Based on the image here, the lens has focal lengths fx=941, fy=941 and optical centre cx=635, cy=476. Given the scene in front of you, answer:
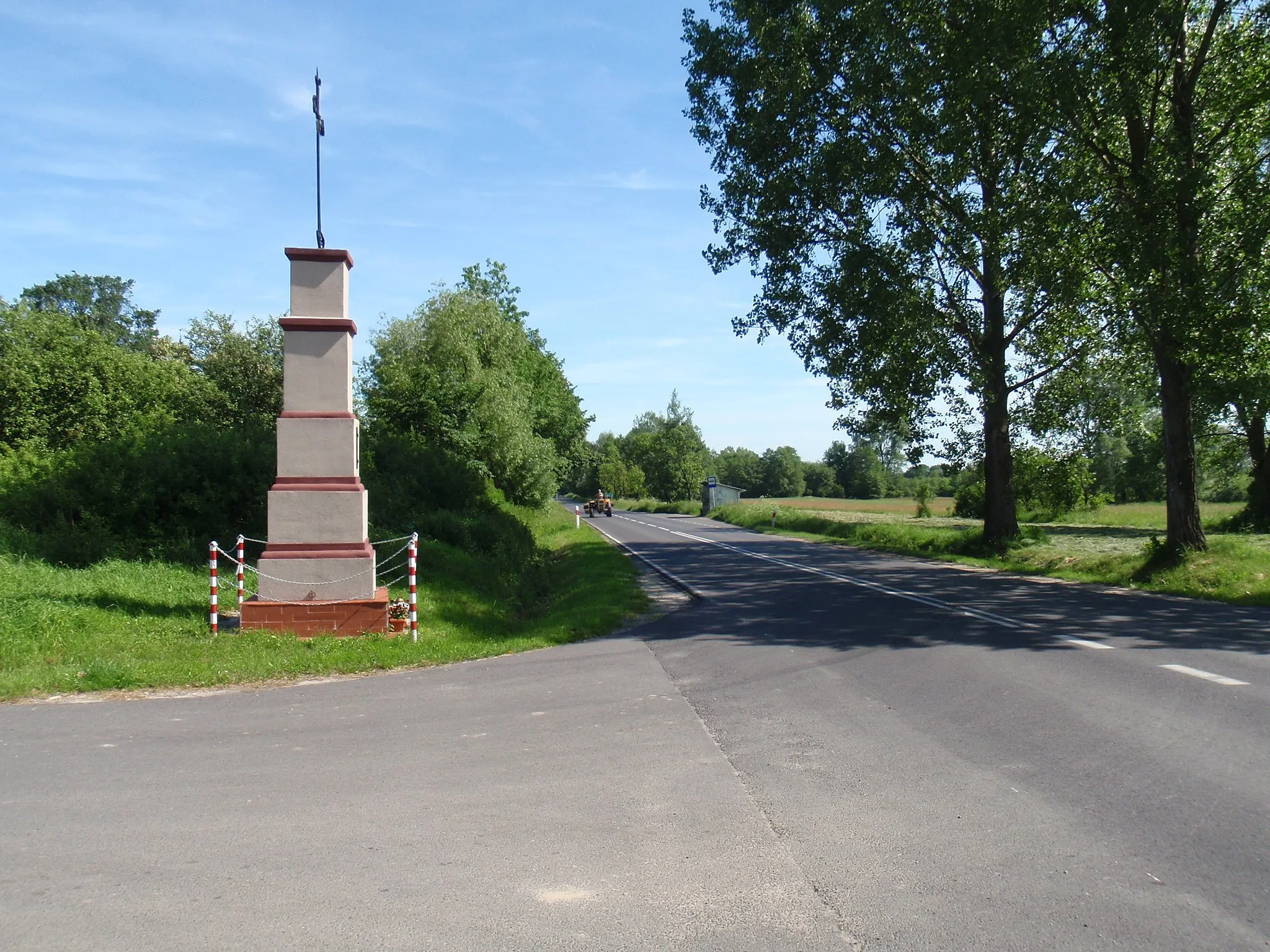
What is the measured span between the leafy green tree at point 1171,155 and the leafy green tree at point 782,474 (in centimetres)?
13972

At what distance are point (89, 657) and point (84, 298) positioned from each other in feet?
264

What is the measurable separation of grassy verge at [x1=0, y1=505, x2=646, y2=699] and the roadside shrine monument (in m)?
0.65

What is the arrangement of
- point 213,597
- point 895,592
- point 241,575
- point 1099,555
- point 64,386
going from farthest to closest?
point 64,386, point 1099,555, point 895,592, point 241,575, point 213,597

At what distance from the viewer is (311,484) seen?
12570mm

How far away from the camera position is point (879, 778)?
5.69 meters

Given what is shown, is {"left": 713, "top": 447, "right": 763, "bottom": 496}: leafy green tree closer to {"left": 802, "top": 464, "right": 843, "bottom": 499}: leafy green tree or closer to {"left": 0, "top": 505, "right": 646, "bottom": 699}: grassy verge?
{"left": 802, "top": 464, "right": 843, "bottom": 499}: leafy green tree

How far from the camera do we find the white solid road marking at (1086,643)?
33.3ft

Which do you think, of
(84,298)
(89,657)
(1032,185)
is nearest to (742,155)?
(1032,185)

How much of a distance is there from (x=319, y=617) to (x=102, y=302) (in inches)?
3215

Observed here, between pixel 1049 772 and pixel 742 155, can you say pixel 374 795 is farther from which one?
pixel 742 155

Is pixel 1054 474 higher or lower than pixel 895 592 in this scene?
higher

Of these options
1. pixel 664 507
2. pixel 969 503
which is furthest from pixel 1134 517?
pixel 664 507

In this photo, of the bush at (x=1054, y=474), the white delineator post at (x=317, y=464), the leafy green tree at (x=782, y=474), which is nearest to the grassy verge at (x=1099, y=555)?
the bush at (x=1054, y=474)

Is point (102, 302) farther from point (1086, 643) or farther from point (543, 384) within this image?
point (1086, 643)
